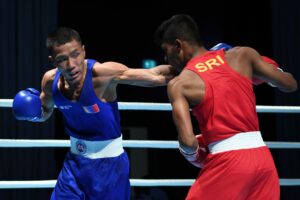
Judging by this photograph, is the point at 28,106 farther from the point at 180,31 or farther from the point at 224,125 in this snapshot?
the point at 224,125

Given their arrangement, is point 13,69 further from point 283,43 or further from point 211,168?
point 211,168

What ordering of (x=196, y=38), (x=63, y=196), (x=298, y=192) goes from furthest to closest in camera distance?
(x=298, y=192), (x=63, y=196), (x=196, y=38)

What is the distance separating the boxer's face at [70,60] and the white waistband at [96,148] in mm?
273

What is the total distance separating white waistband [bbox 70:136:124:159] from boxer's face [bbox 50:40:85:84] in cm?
27

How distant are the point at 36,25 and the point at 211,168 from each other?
8.00 feet

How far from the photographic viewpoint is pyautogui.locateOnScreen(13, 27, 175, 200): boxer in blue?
237cm

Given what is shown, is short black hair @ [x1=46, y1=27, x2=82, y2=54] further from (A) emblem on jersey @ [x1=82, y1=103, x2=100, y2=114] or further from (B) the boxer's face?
(A) emblem on jersey @ [x1=82, y1=103, x2=100, y2=114]

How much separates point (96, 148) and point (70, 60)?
0.40 meters

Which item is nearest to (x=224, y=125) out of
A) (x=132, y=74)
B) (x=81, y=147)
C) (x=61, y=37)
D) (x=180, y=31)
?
(x=180, y=31)

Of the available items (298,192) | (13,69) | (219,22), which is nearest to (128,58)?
(219,22)

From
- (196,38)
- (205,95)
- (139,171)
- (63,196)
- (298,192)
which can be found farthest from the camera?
(139,171)

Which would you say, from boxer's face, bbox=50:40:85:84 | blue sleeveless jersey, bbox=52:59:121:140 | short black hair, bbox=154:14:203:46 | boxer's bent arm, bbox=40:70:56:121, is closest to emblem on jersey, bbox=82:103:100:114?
blue sleeveless jersey, bbox=52:59:121:140

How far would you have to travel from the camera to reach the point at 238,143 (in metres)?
1.98

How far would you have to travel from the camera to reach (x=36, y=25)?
4.05 meters
